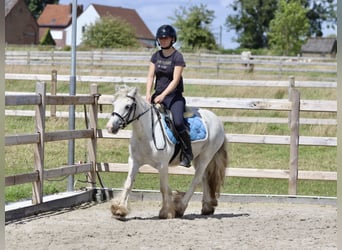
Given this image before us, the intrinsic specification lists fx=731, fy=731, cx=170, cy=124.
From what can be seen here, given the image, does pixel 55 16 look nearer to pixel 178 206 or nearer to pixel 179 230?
pixel 178 206

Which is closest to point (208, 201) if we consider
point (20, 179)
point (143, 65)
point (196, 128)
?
point (196, 128)

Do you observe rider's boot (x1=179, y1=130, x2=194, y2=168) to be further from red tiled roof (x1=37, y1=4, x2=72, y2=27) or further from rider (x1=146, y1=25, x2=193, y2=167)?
red tiled roof (x1=37, y1=4, x2=72, y2=27)

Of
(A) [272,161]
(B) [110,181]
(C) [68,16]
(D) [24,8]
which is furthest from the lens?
(C) [68,16]

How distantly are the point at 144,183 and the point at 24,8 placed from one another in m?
70.6

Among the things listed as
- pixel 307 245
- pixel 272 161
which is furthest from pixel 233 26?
pixel 307 245

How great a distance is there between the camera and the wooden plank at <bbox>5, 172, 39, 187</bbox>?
7582mm

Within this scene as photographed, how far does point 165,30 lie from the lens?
26.0 ft

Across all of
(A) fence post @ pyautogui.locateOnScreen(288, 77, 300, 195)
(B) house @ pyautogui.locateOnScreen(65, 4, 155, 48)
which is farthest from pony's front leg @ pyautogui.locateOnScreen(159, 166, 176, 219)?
(B) house @ pyautogui.locateOnScreen(65, 4, 155, 48)

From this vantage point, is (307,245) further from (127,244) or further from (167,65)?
(167,65)

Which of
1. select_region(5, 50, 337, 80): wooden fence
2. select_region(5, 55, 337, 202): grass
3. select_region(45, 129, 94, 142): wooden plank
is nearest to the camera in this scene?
select_region(45, 129, 94, 142): wooden plank

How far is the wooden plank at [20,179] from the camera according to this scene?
7582 millimetres

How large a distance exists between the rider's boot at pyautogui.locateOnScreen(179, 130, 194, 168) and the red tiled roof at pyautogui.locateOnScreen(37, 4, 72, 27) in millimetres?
97243

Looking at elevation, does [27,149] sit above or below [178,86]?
below

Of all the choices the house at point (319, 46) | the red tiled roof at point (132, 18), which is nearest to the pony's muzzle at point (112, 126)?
the house at point (319, 46)
